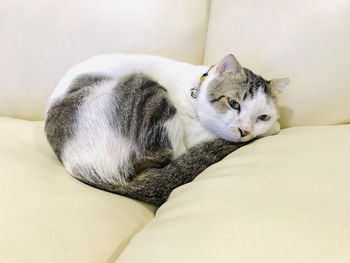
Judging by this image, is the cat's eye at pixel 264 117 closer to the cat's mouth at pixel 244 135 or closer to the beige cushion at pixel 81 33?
the cat's mouth at pixel 244 135

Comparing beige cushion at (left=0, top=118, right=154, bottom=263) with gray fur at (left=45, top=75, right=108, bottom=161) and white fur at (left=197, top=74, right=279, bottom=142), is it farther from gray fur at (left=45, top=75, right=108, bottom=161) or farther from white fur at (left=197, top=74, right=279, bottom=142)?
white fur at (left=197, top=74, right=279, bottom=142)

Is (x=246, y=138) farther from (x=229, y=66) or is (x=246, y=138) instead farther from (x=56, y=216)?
(x=56, y=216)

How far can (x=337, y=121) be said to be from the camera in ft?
3.57

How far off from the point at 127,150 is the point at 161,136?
0.29 feet

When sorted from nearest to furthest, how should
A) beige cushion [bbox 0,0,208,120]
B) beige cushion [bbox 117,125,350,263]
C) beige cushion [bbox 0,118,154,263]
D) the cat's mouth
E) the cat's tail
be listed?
beige cushion [bbox 117,125,350,263]
beige cushion [bbox 0,118,154,263]
the cat's tail
the cat's mouth
beige cushion [bbox 0,0,208,120]

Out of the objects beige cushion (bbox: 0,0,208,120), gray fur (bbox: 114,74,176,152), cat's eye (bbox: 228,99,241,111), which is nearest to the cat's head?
cat's eye (bbox: 228,99,241,111)

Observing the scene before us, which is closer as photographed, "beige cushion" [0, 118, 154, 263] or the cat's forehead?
"beige cushion" [0, 118, 154, 263]

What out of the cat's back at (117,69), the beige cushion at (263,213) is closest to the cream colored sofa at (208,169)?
the beige cushion at (263,213)

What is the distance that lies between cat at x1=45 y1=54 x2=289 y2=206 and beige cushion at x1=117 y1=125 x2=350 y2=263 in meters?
0.11

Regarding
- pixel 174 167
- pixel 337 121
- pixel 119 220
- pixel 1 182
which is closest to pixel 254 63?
pixel 337 121

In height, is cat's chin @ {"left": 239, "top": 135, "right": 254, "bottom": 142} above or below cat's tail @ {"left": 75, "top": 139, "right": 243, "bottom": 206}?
above

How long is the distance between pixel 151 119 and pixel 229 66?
25 centimetres

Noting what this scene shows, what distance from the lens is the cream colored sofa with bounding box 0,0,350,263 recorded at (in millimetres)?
630

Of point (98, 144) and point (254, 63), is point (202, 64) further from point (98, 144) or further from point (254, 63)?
point (98, 144)
